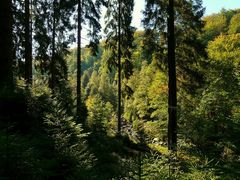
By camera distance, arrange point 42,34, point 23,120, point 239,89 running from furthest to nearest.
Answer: point 42,34 → point 23,120 → point 239,89

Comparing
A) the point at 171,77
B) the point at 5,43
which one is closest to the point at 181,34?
the point at 171,77

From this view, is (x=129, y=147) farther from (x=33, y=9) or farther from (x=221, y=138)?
(x=221, y=138)

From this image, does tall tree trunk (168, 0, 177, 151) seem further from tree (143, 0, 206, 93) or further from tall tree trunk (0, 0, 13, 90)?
tall tree trunk (0, 0, 13, 90)

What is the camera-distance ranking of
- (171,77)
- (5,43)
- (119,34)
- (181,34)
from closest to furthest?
(5,43)
(171,77)
(181,34)
(119,34)

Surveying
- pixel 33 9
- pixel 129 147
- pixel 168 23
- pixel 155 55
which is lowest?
pixel 129 147

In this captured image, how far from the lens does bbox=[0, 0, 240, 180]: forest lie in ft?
12.9

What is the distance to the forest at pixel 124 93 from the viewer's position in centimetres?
394

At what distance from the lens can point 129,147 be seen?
20.5 meters

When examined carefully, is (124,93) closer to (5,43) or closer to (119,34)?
(119,34)

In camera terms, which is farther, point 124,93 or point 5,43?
point 124,93

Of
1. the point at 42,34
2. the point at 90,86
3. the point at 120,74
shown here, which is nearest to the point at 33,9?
the point at 42,34

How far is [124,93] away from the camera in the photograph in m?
26.2

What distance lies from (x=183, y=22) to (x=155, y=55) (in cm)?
192

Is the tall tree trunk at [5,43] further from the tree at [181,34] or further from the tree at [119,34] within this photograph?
the tree at [119,34]
